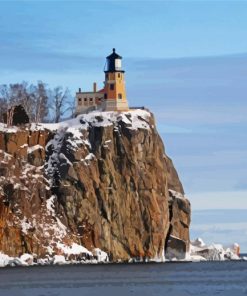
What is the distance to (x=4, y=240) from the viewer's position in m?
131

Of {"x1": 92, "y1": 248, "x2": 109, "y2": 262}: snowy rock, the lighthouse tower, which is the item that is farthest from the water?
the lighthouse tower

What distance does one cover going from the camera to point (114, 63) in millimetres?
151500

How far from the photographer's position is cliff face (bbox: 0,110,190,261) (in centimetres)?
13750

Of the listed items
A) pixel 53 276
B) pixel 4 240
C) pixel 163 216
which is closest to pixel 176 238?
pixel 163 216

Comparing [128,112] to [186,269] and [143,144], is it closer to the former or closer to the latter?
[143,144]

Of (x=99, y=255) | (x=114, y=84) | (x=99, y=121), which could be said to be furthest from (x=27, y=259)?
(x=114, y=84)

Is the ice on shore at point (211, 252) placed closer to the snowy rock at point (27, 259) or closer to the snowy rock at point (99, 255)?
the snowy rock at point (99, 255)

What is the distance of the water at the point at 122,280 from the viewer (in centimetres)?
8706

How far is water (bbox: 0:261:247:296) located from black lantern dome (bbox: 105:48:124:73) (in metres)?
31.6

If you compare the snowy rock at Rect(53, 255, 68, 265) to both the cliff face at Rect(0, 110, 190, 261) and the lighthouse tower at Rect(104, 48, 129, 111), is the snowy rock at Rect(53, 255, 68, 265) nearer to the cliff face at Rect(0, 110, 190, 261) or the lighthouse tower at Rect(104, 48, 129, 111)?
the cliff face at Rect(0, 110, 190, 261)

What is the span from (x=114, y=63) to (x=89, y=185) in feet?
69.3

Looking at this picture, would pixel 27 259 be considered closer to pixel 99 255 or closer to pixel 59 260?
pixel 59 260

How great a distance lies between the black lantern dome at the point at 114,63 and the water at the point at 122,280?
104 feet

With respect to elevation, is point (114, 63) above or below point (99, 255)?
above
